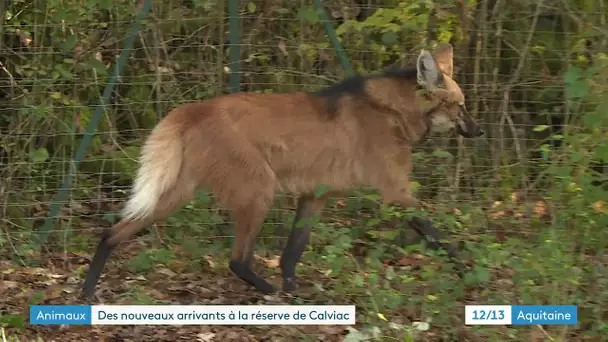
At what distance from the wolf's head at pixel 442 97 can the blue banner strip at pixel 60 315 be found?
2179 mm

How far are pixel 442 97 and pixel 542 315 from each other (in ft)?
5.09

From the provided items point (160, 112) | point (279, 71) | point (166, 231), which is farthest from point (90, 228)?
point (279, 71)

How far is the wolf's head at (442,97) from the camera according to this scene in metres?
4.73

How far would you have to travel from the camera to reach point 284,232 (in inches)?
210

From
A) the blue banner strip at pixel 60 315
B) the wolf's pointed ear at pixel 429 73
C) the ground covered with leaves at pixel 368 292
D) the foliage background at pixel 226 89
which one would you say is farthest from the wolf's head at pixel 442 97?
the blue banner strip at pixel 60 315

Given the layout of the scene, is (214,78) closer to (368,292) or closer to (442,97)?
(442,97)

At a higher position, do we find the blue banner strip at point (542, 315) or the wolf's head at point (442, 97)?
the wolf's head at point (442, 97)

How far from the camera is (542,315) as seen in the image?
12.2 feet

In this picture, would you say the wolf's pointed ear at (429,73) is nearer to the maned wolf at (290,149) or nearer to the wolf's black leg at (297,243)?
the maned wolf at (290,149)

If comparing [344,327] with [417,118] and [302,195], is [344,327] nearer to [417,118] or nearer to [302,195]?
[302,195]

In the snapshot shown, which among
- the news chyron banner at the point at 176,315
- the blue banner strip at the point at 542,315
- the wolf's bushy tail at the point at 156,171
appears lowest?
the news chyron banner at the point at 176,315

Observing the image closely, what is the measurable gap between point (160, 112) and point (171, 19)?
0.61m

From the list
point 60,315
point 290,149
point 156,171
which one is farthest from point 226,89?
point 60,315

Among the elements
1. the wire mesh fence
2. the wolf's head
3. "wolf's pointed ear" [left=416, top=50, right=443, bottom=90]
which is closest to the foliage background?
the wire mesh fence
